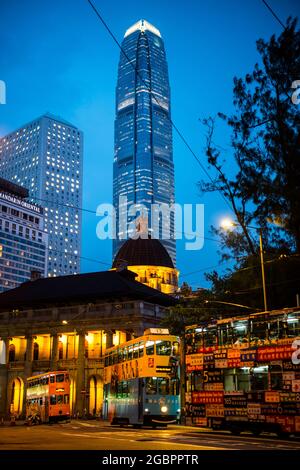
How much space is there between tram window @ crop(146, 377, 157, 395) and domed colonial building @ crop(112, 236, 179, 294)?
66700 millimetres

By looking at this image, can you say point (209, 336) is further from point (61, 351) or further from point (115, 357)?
point (61, 351)

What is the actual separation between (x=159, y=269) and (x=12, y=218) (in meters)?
71.6

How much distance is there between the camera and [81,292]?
2908 inches

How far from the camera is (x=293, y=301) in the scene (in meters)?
39.3

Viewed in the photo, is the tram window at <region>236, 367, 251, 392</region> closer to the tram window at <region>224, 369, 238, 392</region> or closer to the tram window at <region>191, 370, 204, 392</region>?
the tram window at <region>224, 369, 238, 392</region>

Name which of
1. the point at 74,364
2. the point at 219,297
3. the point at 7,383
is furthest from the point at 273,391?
the point at 7,383

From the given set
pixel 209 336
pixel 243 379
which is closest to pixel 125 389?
pixel 209 336

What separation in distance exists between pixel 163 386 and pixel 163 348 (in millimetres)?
2127

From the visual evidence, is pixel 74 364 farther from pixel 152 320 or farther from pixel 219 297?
pixel 219 297

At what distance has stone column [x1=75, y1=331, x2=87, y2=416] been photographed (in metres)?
65.4

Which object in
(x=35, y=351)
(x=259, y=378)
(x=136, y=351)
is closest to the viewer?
(x=259, y=378)

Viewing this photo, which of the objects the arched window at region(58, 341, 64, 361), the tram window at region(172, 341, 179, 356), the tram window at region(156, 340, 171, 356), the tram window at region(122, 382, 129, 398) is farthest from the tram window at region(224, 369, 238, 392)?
the arched window at region(58, 341, 64, 361)

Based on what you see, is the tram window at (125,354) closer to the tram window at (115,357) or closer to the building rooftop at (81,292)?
the tram window at (115,357)

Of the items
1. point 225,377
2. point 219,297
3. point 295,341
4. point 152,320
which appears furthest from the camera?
point 152,320
